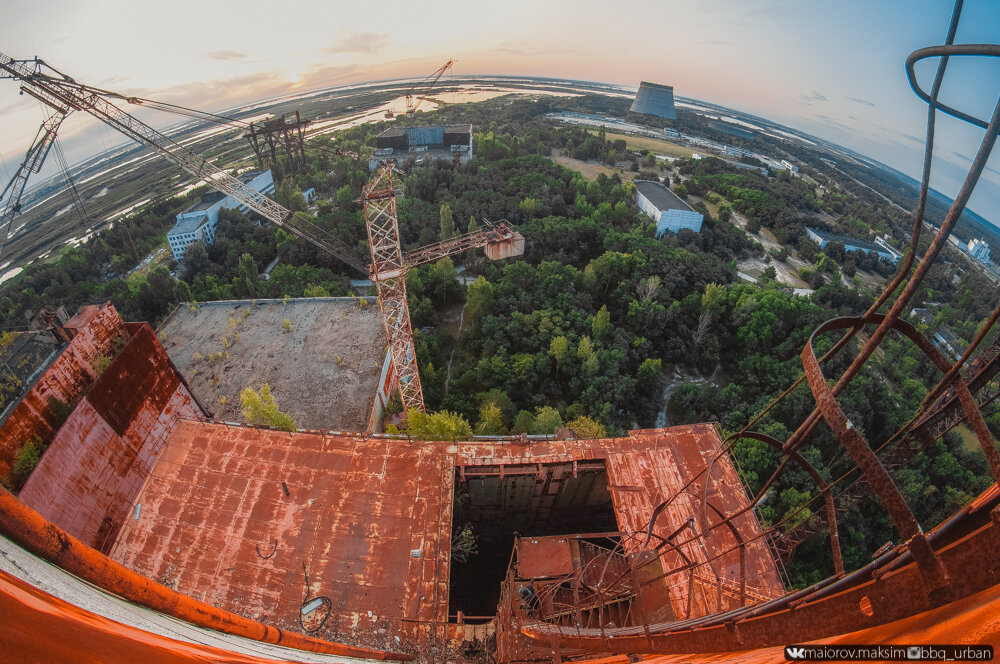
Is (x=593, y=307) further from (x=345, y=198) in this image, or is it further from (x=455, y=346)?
(x=345, y=198)

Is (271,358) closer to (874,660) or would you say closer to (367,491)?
(367,491)

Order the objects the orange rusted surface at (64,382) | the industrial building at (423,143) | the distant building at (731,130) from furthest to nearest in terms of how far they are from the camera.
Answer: the distant building at (731,130) < the industrial building at (423,143) < the orange rusted surface at (64,382)

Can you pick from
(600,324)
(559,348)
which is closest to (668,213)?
(600,324)

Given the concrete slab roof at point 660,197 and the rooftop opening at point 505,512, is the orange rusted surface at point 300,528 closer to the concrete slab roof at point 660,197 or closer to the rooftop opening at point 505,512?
the rooftop opening at point 505,512

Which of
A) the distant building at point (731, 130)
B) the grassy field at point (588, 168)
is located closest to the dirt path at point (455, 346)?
the grassy field at point (588, 168)

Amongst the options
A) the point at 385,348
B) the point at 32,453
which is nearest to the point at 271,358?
the point at 385,348
